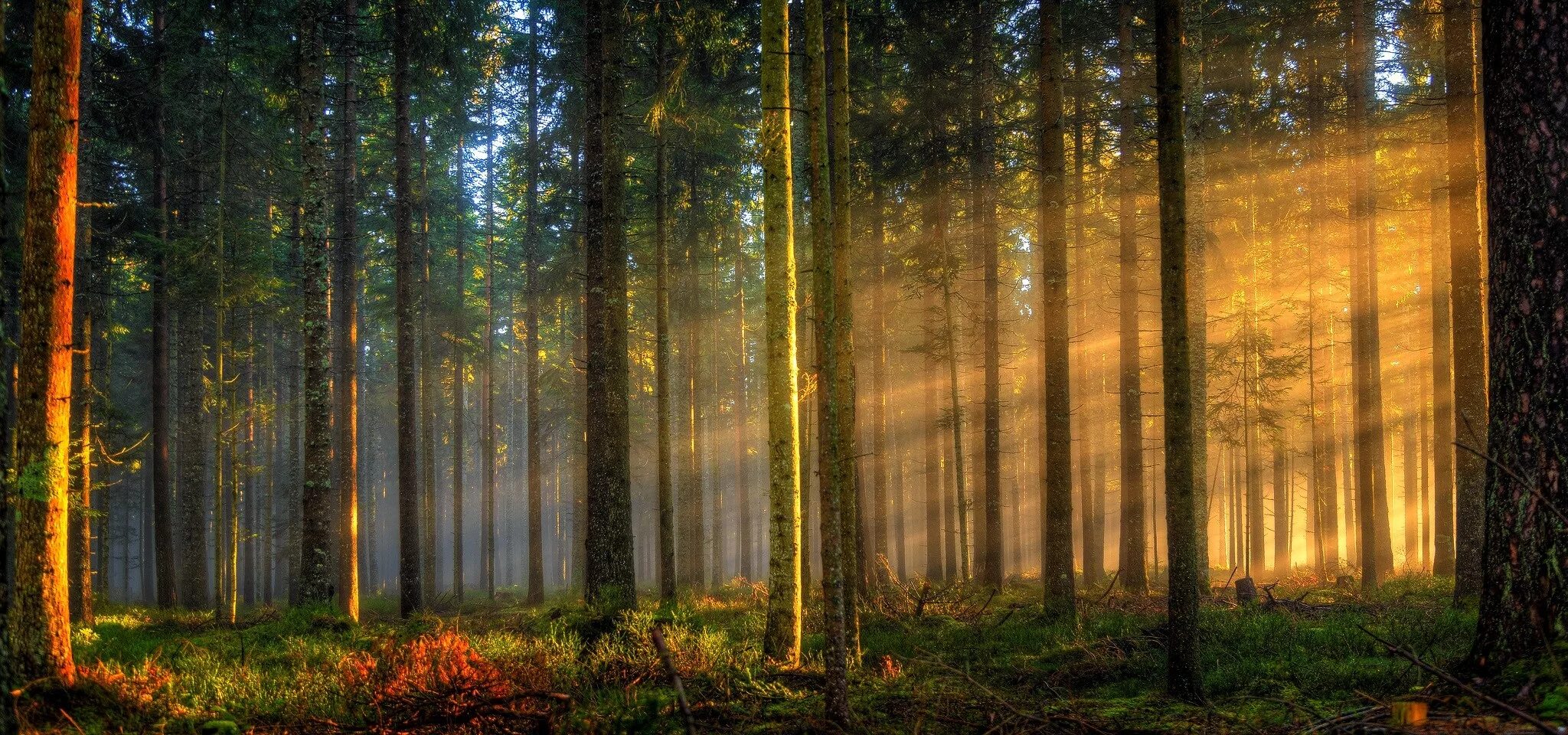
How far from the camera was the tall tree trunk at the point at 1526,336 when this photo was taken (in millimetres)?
4961

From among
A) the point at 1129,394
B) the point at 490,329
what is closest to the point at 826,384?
the point at 1129,394

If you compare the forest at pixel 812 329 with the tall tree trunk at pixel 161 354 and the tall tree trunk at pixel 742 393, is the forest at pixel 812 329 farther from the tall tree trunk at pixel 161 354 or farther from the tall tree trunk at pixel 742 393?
the tall tree trunk at pixel 742 393

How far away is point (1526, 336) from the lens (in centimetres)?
511

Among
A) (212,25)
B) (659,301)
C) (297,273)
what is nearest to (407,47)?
(212,25)

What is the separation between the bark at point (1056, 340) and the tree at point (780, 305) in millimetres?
5381

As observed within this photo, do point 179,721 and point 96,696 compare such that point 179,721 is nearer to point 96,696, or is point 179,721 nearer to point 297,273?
point 96,696

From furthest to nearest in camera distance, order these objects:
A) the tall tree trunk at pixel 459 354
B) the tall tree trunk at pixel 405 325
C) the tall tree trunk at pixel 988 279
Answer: the tall tree trunk at pixel 459 354, the tall tree trunk at pixel 405 325, the tall tree trunk at pixel 988 279

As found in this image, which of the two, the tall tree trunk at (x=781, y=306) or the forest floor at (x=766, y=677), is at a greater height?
the tall tree trunk at (x=781, y=306)

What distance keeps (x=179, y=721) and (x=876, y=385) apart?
16.1 m

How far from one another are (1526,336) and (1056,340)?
23.1 feet

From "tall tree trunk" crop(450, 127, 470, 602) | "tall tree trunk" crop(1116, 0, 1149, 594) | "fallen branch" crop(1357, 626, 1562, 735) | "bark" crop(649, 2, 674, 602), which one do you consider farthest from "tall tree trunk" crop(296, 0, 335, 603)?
"tall tree trunk" crop(1116, 0, 1149, 594)

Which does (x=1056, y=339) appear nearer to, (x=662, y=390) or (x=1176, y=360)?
(x=1176, y=360)

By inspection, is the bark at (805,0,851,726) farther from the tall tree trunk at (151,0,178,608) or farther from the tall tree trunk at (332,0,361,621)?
the tall tree trunk at (151,0,178,608)

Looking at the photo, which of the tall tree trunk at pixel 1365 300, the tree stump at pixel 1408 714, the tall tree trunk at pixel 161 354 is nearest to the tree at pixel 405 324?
the tall tree trunk at pixel 161 354
